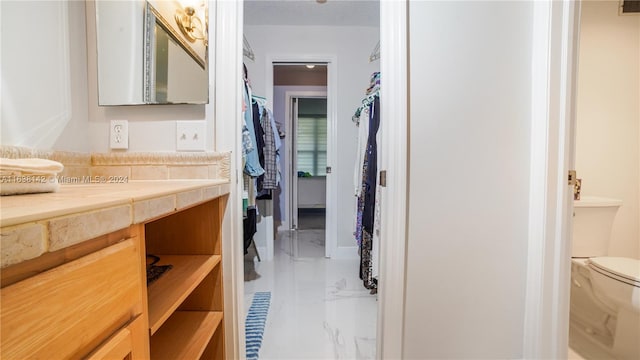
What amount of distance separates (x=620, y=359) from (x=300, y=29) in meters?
3.29

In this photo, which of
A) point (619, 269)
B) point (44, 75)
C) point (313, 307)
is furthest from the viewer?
point (313, 307)

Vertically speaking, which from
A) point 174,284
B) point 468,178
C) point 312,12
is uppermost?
point 312,12

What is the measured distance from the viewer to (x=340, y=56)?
282 centimetres

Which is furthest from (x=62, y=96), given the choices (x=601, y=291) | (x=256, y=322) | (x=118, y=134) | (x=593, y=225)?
(x=593, y=225)

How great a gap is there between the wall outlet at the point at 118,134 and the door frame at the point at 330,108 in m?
1.89

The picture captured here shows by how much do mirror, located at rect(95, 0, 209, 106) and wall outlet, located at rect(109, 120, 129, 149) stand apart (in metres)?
0.08

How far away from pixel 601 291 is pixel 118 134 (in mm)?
2347

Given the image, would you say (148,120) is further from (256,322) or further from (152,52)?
(256,322)

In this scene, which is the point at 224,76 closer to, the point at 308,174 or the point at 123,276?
the point at 123,276

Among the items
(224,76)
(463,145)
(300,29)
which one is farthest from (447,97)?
(300,29)

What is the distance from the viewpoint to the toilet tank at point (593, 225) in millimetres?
1558

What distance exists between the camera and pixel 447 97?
1115 mm

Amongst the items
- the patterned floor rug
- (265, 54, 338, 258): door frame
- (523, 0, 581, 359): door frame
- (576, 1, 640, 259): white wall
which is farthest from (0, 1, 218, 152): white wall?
(576, 1, 640, 259): white wall

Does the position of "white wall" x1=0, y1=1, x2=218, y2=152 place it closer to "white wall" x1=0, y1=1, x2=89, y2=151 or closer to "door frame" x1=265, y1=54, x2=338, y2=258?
"white wall" x1=0, y1=1, x2=89, y2=151
